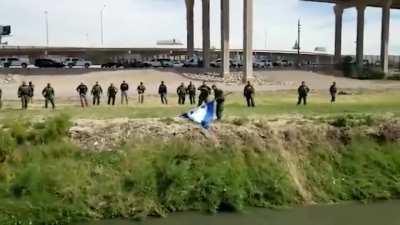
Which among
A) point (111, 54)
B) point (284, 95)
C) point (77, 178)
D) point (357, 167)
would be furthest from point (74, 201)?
point (111, 54)

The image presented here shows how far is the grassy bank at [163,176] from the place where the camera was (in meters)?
16.2

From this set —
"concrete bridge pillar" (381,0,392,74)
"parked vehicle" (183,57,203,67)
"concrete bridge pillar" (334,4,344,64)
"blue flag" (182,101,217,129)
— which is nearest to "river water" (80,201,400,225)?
"blue flag" (182,101,217,129)

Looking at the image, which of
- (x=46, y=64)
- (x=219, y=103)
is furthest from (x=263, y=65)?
(x=219, y=103)

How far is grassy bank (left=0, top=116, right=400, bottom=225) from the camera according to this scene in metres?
16.2

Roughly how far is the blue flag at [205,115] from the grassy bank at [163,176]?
1.90m

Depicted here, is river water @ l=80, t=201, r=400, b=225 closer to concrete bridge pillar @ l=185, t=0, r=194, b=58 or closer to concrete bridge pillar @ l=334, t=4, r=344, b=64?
concrete bridge pillar @ l=185, t=0, r=194, b=58

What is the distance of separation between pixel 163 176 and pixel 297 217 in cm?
392

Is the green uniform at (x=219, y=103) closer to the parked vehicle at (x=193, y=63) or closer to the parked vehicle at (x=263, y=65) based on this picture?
the parked vehicle at (x=193, y=63)

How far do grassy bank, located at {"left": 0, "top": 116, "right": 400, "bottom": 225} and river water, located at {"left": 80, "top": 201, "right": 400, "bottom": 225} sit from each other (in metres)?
0.37

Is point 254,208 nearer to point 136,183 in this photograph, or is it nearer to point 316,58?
point 136,183

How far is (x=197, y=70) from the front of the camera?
232 feet

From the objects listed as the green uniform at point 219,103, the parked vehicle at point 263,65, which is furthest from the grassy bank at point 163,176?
the parked vehicle at point 263,65

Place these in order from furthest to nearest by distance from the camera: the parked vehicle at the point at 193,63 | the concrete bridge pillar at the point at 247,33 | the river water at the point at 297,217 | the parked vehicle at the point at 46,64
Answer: the parked vehicle at the point at 193,63
the parked vehicle at the point at 46,64
the concrete bridge pillar at the point at 247,33
the river water at the point at 297,217

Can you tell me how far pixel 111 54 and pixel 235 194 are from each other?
122m
